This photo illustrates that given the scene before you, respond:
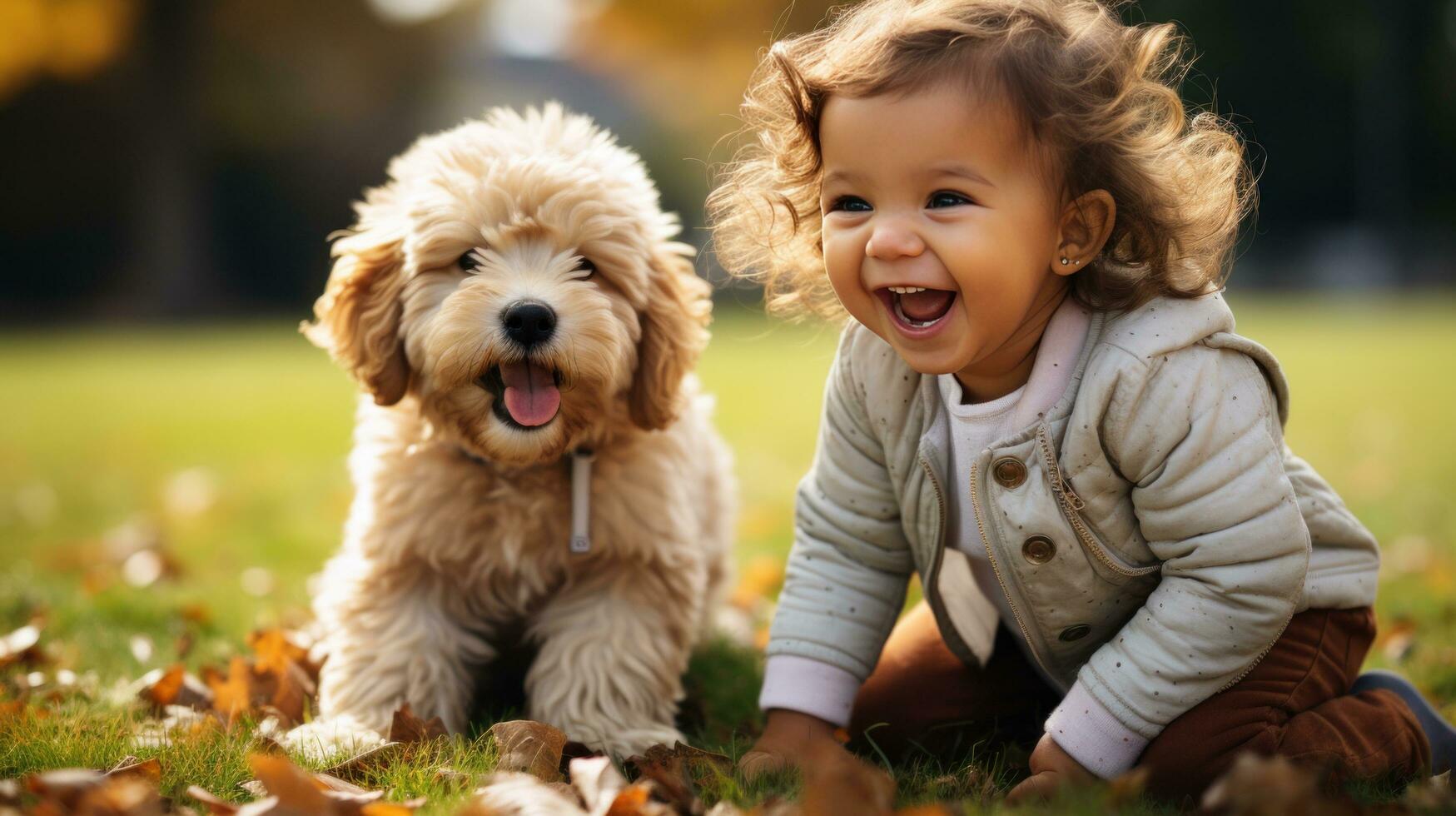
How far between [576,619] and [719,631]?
876 millimetres

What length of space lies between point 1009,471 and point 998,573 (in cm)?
26

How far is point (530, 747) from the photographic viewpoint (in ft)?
8.73

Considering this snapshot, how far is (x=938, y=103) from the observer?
2506 mm

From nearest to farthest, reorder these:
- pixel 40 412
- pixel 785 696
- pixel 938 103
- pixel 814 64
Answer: pixel 938 103
pixel 814 64
pixel 785 696
pixel 40 412

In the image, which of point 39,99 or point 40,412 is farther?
point 39,99

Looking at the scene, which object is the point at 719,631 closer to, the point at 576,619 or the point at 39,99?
the point at 576,619

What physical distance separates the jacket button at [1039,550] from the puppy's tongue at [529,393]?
3.68ft

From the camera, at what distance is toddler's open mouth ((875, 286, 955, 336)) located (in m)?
2.65

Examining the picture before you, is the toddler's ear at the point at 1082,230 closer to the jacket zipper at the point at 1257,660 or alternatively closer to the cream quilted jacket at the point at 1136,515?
the cream quilted jacket at the point at 1136,515

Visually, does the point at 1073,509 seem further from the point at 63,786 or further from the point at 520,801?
the point at 63,786

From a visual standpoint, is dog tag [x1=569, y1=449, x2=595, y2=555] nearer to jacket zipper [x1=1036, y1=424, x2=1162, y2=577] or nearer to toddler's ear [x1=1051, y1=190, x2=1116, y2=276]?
jacket zipper [x1=1036, y1=424, x2=1162, y2=577]

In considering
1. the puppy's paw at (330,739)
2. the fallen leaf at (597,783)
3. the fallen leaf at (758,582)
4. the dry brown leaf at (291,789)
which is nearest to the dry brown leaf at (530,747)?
the fallen leaf at (597,783)

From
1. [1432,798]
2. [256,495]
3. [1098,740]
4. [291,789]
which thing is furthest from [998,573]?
[256,495]

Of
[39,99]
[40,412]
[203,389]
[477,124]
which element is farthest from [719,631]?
[39,99]
